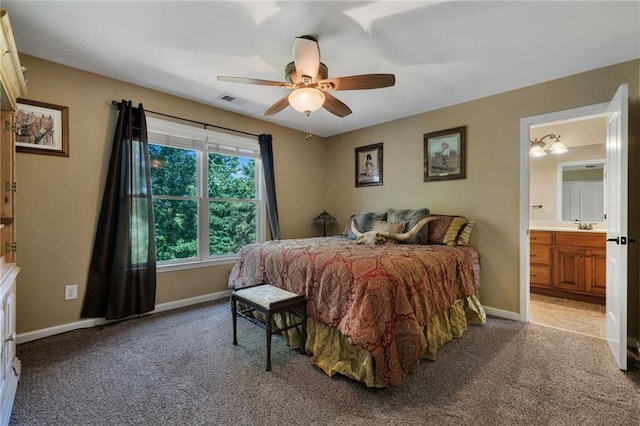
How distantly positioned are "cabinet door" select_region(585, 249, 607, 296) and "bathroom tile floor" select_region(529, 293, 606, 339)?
7.8 inches

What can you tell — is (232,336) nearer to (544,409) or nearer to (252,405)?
(252,405)

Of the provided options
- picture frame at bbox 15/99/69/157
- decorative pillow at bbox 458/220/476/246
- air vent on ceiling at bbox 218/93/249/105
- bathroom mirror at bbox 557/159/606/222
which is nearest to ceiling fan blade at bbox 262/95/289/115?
air vent on ceiling at bbox 218/93/249/105

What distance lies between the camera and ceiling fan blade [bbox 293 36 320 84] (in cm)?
176

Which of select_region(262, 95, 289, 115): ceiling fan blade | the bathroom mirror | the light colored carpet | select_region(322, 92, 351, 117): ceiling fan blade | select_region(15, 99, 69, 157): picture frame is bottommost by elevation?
the light colored carpet

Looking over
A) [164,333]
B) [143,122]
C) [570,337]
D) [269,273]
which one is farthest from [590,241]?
[143,122]

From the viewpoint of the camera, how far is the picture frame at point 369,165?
4188 mm

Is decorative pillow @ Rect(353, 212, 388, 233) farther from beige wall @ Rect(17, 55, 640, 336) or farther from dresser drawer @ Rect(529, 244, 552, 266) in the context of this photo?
dresser drawer @ Rect(529, 244, 552, 266)

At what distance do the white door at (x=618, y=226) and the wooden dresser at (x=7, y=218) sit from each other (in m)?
3.71

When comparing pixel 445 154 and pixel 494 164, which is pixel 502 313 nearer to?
pixel 494 164

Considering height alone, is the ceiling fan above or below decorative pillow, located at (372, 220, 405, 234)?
above

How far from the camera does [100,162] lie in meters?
2.79

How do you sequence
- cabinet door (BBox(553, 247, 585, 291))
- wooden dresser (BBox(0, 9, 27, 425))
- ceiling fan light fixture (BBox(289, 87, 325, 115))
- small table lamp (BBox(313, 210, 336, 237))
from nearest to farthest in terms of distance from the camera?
wooden dresser (BBox(0, 9, 27, 425)), ceiling fan light fixture (BBox(289, 87, 325, 115)), cabinet door (BBox(553, 247, 585, 291)), small table lamp (BBox(313, 210, 336, 237))

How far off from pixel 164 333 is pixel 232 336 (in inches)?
25.0

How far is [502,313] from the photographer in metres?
3.07
